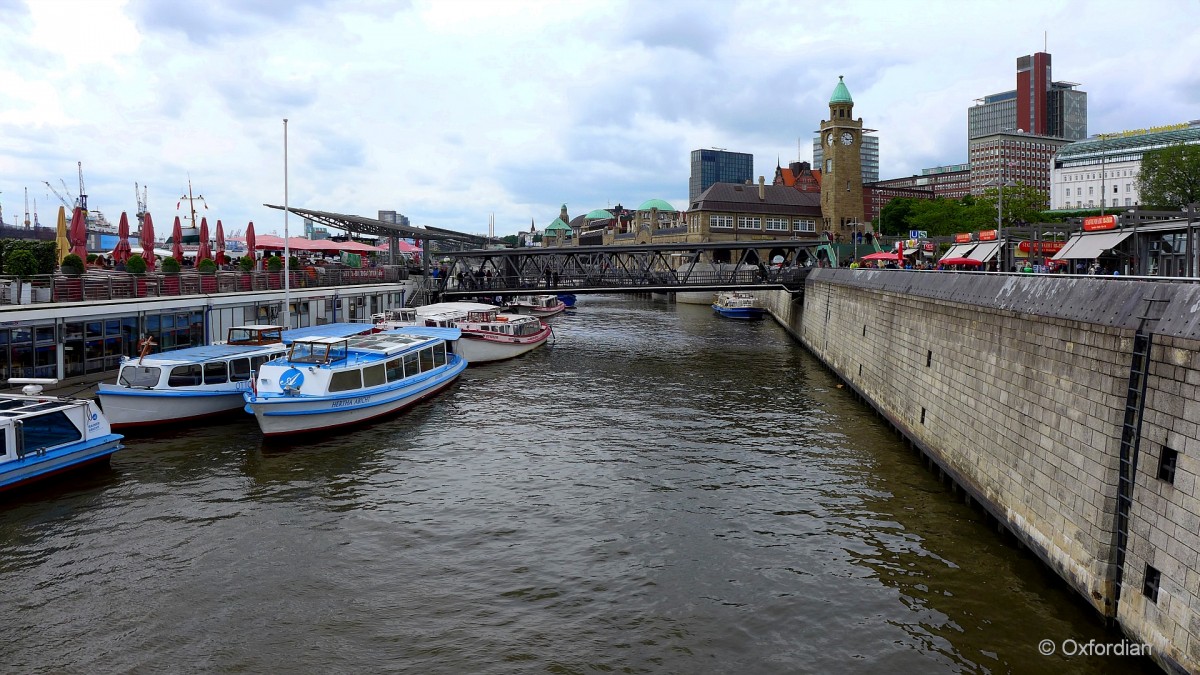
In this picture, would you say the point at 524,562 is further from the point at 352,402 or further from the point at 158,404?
the point at 158,404

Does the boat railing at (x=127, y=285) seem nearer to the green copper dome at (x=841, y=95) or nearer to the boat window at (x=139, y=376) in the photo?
the boat window at (x=139, y=376)

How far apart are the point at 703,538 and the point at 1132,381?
1019 cm

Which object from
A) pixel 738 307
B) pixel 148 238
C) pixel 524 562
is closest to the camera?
pixel 524 562

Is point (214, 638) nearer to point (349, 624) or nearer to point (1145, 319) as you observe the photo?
point (349, 624)

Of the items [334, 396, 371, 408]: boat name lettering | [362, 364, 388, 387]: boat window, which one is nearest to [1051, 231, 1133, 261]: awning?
[362, 364, 388, 387]: boat window

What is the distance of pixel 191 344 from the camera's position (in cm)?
4038

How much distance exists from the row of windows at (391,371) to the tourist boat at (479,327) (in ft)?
32.9

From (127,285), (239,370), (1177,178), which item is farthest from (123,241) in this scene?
(1177,178)

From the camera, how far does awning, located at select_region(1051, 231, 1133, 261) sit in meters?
32.8

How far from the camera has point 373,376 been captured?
3419 cm

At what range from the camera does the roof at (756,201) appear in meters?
148

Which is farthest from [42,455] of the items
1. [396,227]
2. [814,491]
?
[396,227]

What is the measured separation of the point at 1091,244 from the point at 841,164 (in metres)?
108

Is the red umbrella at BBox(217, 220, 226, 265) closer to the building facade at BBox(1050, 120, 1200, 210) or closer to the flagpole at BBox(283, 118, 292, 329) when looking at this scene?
the flagpole at BBox(283, 118, 292, 329)
